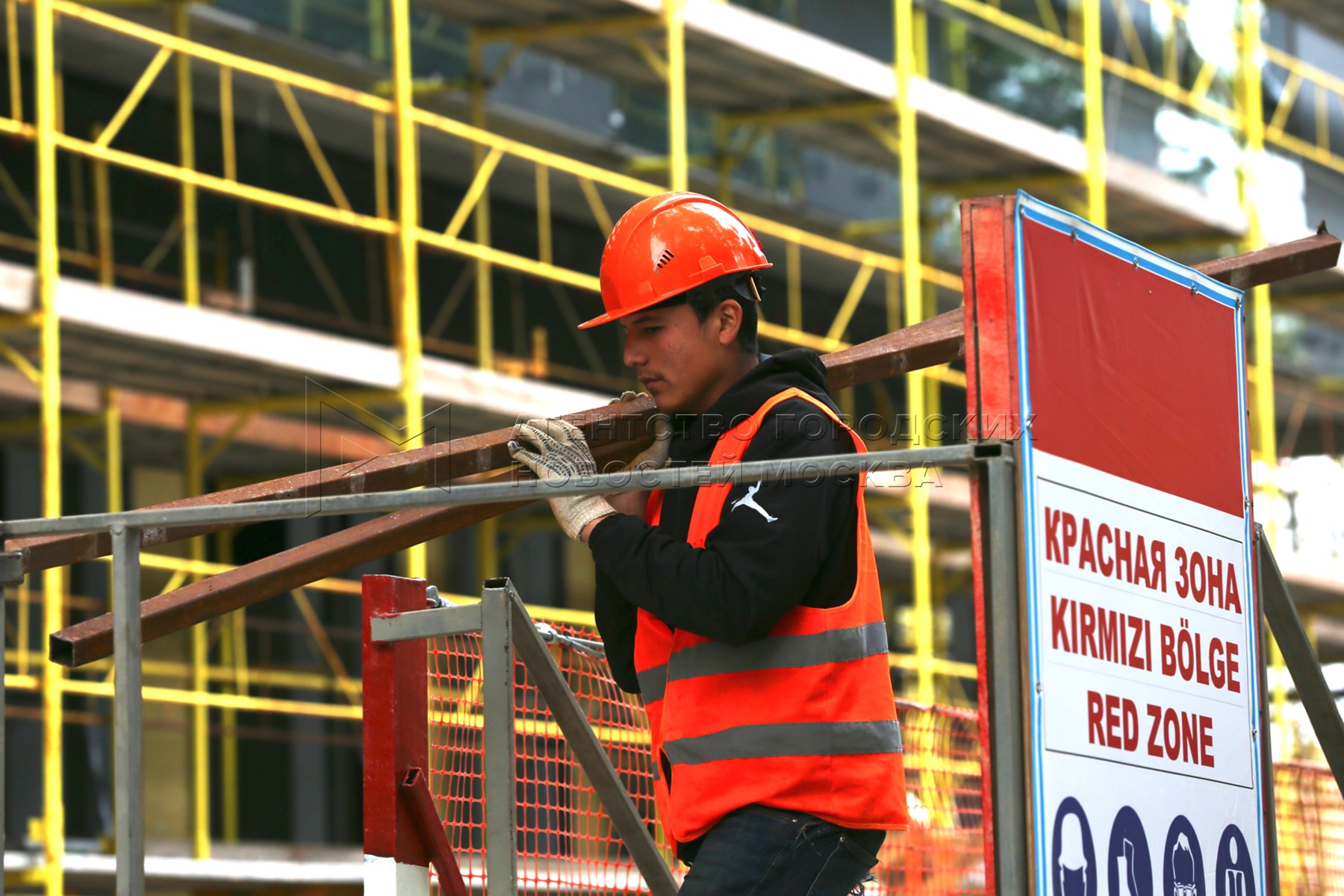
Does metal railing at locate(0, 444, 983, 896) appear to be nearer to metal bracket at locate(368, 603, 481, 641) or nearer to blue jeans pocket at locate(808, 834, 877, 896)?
metal bracket at locate(368, 603, 481, 641)

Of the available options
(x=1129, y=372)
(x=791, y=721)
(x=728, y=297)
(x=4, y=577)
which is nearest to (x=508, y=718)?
(x=791, y=721)

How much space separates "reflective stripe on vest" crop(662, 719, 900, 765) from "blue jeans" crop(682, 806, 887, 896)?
96 millimetres

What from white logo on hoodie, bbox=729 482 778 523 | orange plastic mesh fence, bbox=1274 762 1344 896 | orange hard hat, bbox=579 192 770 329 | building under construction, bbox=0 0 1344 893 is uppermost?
building under construction, bbox=0 0 1344 893

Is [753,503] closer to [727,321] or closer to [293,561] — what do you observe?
[727,321]

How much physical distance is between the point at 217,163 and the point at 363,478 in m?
12.8

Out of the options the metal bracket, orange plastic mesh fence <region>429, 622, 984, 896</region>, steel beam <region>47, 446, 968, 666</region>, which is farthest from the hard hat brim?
orange plastic mesh fence <region>429, 622, 984, 896</region>

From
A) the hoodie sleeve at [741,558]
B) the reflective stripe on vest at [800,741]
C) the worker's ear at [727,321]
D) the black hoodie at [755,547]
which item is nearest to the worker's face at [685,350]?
the worker's ear at [727,321]

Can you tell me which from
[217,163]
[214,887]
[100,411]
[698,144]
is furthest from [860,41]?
[214,887]

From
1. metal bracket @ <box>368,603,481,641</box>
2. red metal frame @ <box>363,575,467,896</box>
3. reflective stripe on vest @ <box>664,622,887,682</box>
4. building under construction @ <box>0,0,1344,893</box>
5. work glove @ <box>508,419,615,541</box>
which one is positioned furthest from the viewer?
building under construction @ <box>0,0,1344,893</box>

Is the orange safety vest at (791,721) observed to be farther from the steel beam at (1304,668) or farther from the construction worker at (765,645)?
the steel beam at (1304,668)

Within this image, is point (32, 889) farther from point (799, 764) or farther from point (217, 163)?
point (799, 764)

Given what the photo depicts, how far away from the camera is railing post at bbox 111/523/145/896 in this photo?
10.2 ft

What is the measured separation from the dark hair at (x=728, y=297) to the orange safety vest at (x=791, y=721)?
0.33 m

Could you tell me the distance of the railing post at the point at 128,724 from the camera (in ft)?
10.2
